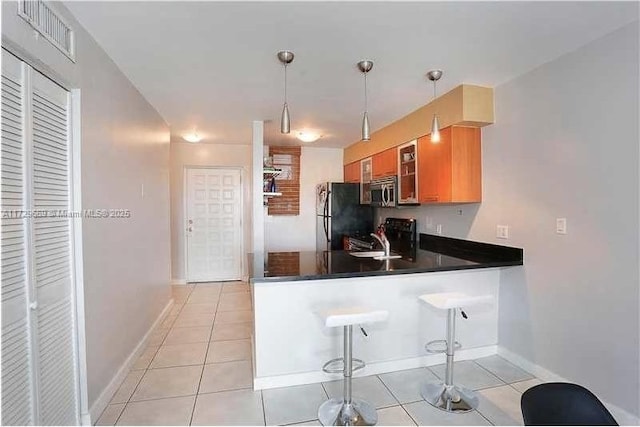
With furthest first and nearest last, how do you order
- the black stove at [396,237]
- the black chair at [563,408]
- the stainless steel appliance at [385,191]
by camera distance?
the black stove at [396,237], the stainless steel appliance at [385,191], the black chair at [563,408]

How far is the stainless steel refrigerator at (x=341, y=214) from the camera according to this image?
496 cm

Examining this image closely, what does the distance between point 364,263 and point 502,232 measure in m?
1.23

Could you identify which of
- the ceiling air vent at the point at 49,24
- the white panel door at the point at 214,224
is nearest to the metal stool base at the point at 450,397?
the ceiling air vent at the point at 49,24

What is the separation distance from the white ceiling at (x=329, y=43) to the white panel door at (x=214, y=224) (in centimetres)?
227

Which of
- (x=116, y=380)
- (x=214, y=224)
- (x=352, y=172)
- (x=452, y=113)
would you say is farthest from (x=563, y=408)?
(x=214, y=224)

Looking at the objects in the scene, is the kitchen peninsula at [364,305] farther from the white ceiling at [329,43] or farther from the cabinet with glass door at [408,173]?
the white ceiling at [329,43]

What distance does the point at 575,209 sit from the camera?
2.16 m

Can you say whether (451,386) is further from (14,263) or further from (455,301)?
(14,263)

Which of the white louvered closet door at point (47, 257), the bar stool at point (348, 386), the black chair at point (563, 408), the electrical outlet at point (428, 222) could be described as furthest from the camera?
the electrical outlet at point (428, 222)

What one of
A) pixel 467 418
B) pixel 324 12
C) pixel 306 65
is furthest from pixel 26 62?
pixel 467 418

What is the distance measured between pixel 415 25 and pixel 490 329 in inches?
98.9

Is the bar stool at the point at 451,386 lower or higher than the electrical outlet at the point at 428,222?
lower

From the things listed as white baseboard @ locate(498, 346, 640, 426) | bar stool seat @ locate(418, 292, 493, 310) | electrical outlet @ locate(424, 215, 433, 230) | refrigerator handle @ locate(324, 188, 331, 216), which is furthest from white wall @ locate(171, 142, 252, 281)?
white baseboard @ locate(498, 346, 640, 426)

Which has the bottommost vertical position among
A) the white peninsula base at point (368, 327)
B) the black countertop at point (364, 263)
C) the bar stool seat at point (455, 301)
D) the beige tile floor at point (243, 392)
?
the beige tile floor at point (243, 392)
